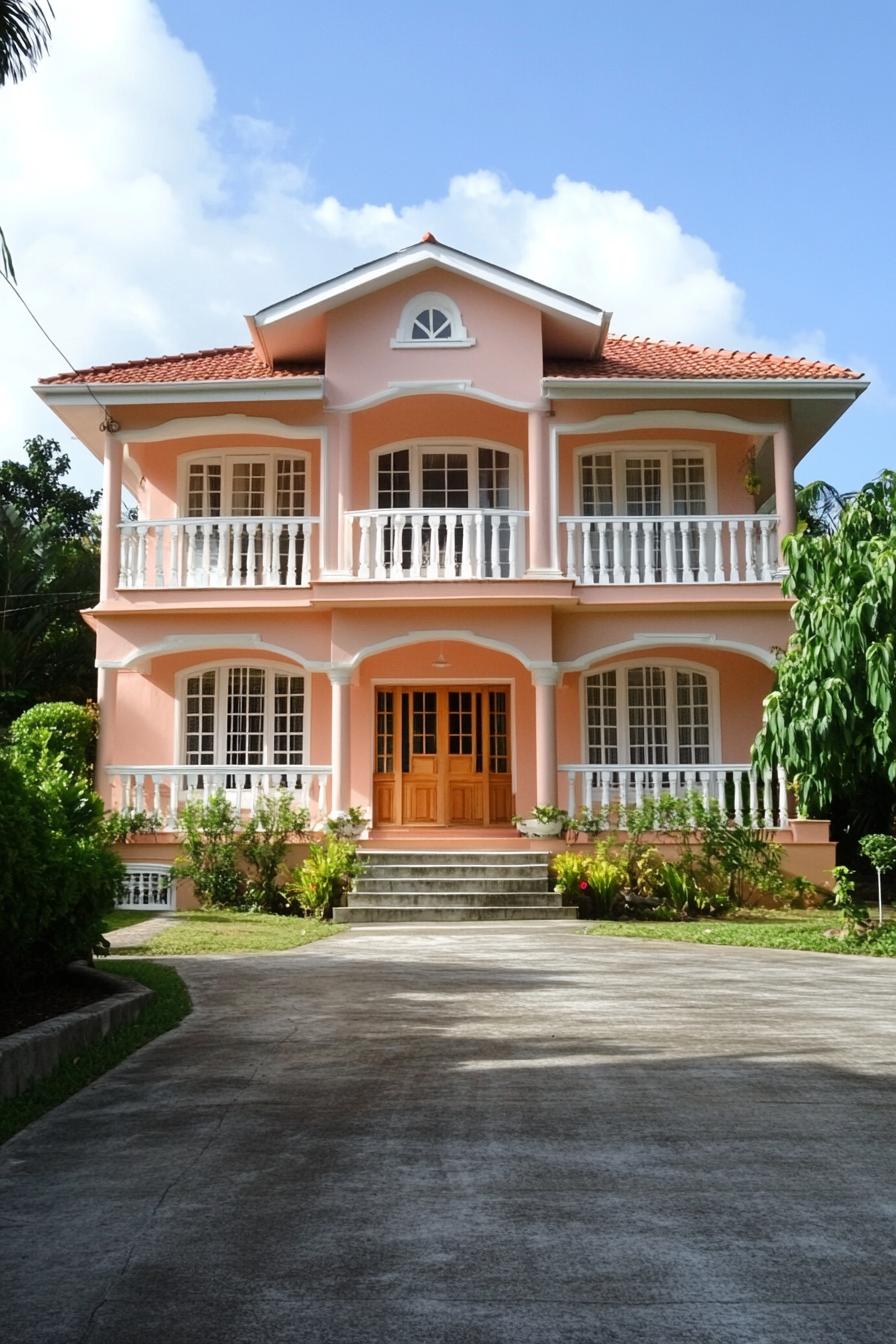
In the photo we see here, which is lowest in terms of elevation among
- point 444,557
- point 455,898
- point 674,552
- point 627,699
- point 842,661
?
point 455,898

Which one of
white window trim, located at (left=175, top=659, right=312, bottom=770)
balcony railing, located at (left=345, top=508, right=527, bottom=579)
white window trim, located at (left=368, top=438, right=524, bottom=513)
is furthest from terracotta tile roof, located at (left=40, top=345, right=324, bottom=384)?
white window trim, located at (left=175, top=659, right=312, bottom=770)

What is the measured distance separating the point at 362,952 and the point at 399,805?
22.5 ft

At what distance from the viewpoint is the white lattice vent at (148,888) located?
16.5m

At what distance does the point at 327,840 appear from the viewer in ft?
53.3

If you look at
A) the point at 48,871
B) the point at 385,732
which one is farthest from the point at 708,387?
the point at 48,871

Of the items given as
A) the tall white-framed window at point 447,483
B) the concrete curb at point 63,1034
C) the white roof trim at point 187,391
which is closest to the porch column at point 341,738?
the tall white-framed window at point 447,483

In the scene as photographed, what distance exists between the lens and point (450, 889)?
51.3 feet

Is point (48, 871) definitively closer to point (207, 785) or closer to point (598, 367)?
point (207, 785)

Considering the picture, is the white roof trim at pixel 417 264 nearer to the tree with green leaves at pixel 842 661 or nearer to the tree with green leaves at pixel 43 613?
the tree with green leaves at pixel 842 661

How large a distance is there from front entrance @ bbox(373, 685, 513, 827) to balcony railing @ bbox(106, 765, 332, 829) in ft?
4.71

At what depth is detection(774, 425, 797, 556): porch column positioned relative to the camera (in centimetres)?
1772

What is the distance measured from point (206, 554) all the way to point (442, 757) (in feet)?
14.2

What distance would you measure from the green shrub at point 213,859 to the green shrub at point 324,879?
27.7 inches

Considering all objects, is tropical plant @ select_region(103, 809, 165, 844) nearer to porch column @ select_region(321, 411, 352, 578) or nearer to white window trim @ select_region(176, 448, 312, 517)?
porch column @ select_region(321, 411, 352, 578)
